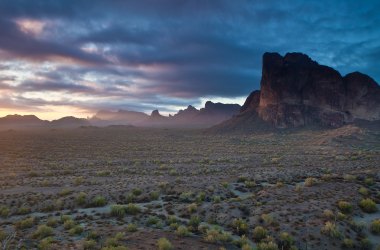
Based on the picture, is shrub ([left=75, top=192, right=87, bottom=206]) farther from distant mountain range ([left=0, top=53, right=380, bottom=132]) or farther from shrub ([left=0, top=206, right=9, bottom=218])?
distant mountain range ([left=0, top=53, right=380, bottom=132])

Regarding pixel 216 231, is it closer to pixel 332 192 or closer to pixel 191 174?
pixel 332 192

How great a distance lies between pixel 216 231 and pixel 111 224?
5389 millimetres

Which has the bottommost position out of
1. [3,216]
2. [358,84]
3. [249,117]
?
[3,216]

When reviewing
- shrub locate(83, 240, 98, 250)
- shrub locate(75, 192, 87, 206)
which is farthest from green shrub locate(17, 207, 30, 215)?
shrub locate(83, 240, 98, 250)

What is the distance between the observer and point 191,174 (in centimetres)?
3412

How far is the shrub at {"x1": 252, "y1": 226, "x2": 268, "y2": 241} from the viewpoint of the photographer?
611 inches

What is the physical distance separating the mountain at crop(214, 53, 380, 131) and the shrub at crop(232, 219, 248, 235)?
9591 centimetres

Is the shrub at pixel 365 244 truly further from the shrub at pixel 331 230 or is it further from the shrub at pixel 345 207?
the shrub at pixel 345 207

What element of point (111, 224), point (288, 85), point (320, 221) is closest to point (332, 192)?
point (320, 221)

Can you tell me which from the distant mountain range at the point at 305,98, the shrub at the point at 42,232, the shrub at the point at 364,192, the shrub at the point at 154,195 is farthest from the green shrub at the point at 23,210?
the distant mountain range at the point at 305,98

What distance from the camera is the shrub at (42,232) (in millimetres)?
15047

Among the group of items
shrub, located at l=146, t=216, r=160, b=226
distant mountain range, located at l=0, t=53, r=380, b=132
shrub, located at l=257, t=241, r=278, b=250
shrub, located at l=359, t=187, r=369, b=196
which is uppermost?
distant mountain range, located at l=0, t=53, r=380, b=132

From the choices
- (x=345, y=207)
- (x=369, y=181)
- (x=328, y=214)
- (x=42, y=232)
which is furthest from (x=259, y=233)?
(x=369, y=181)

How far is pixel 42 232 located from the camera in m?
15.3
